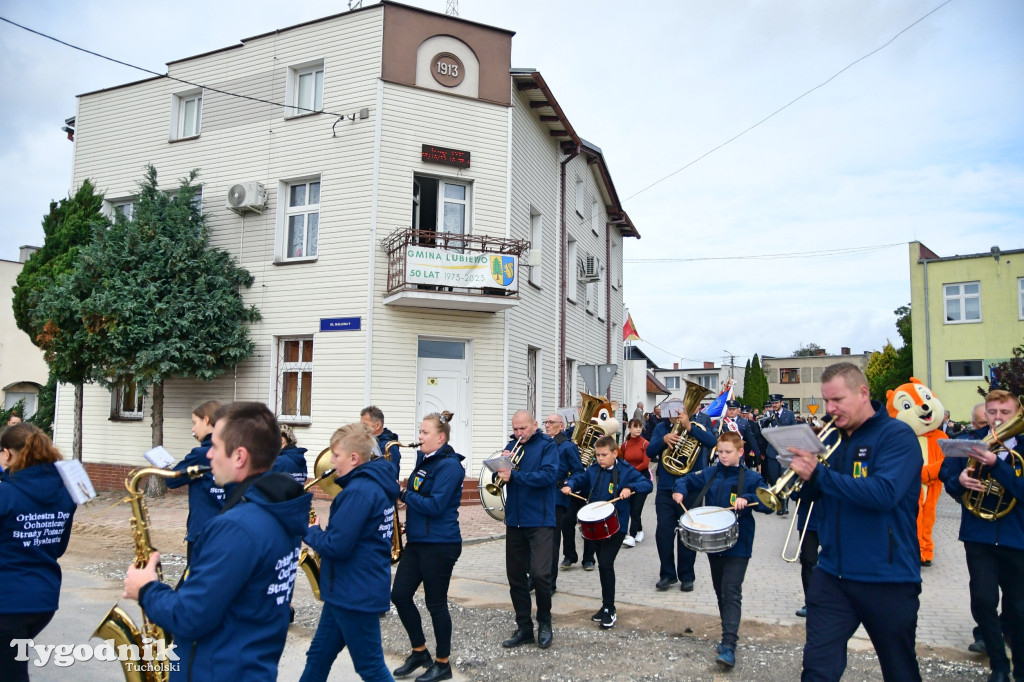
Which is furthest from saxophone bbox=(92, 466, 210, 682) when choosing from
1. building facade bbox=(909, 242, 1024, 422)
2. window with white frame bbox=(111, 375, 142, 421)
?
building facade bbox=(909, 242, 1024, 422)

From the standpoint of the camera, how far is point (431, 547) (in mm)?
5641

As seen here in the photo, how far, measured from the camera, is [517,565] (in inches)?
257

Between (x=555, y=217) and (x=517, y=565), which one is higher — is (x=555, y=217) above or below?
above

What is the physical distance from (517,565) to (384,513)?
2.40 meters

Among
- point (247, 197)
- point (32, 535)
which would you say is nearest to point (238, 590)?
point (32, 535)

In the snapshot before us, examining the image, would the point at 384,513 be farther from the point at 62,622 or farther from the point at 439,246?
the point at 439,246

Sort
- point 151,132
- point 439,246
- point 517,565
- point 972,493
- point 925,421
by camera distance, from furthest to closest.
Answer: point 151,132
point 439,246
point 925,421
point 517,565
point 972,493

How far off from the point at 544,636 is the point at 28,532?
13.3 ft

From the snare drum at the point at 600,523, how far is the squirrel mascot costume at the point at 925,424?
354 cm

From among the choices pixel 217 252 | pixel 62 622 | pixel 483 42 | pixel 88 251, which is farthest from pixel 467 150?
pixel 62 622

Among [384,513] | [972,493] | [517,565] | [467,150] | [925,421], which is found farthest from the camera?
[467,150]

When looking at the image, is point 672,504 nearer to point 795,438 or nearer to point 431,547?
point 431,547

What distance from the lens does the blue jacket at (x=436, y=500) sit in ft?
18.2

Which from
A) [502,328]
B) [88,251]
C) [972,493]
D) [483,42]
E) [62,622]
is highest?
[483,42]
